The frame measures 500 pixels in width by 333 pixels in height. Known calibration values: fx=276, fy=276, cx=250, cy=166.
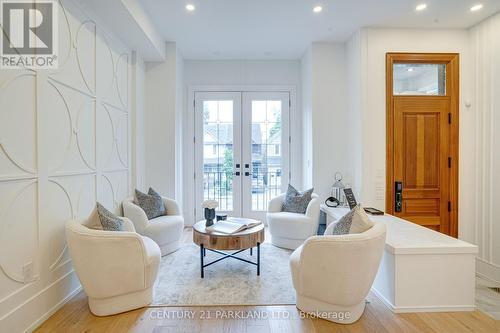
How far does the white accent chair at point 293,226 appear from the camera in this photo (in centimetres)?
365

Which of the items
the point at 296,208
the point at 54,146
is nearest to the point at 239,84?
the point at 296,208

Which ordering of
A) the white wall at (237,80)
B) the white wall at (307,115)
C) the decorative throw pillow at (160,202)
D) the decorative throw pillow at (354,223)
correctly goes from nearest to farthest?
the decorative throw pillow at (354,223) → the decorative throw pillow at (160,202) → the white wall at (307,115) → the white wall at (237,80)

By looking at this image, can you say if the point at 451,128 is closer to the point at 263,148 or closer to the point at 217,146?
the point at 263,148

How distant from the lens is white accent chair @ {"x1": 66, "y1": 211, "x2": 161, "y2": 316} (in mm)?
2111

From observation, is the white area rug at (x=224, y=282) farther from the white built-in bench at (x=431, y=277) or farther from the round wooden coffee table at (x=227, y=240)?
the white built-in bench at (x=431, y=277)

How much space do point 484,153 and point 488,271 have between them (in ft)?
4.88

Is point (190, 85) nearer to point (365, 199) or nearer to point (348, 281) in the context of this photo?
point (365, 199)

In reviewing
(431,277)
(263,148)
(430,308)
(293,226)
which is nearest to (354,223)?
(431,277)

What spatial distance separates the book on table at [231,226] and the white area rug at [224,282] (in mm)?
480

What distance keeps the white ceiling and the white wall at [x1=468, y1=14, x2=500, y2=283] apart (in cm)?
39

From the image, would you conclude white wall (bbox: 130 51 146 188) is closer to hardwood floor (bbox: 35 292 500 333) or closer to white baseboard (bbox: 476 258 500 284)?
hardwood floor (bbox: 35 292 500 333)

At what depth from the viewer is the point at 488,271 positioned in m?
3.42

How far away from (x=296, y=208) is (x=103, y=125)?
2723mm

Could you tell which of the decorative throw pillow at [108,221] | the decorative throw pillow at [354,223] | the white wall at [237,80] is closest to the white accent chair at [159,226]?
the decorative throw pillow at [108,221]
